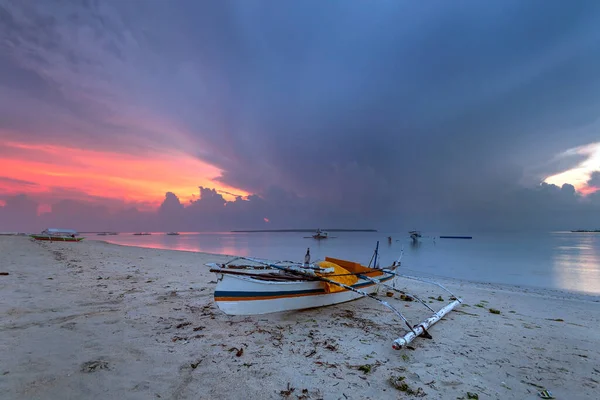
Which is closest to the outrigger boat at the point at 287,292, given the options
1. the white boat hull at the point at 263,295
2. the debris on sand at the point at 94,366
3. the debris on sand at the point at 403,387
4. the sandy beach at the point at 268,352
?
the white boat hull at the point at 263,295

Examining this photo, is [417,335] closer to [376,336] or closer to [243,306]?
[376,336]

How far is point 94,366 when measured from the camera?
435 centimetres

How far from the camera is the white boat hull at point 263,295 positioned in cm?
677

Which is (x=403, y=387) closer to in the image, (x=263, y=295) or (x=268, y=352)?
(x=268, y=352)

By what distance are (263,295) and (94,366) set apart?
3.63 metres

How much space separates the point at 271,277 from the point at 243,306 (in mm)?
1416

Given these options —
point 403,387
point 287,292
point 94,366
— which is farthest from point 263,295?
point 403,387

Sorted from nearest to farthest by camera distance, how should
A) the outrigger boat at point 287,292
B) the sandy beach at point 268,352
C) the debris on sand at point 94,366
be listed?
the sandy beach at point 268,352 → the debris on sand at point 94,366 → the outrigger boat at point 287,292

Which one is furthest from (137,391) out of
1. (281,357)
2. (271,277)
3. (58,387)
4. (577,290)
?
(577,290)

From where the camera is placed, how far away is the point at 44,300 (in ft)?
25.6

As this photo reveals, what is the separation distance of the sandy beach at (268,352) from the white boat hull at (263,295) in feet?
0.95

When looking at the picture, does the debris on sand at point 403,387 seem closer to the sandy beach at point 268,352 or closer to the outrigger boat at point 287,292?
the sandy beach at point 268,352

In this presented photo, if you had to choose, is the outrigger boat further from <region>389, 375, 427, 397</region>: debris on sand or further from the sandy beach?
<region>389, 375, 427, 397</region>: debris on sand

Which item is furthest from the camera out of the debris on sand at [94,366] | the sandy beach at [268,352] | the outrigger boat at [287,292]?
the outrigger boat at [287,292]
